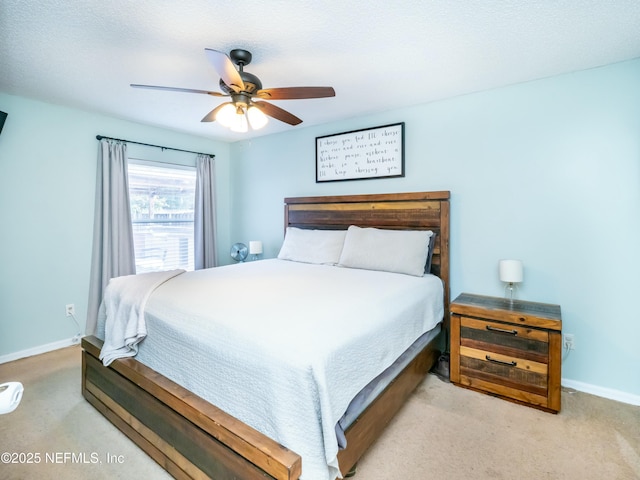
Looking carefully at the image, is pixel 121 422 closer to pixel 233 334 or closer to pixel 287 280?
pixel 233 334

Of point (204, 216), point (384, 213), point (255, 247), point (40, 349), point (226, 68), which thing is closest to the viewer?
point (226, 68)

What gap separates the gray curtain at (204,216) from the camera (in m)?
4.25

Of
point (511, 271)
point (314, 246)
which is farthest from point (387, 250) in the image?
point (511, 271)

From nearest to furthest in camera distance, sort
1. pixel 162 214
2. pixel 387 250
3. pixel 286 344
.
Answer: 1. pixel 286 344
2. pixel 387 250
3. pixel 162 214

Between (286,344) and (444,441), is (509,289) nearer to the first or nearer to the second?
(444,441)

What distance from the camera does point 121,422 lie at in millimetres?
1901

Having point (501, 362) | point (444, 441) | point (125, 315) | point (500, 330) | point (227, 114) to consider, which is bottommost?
point (444, 441)

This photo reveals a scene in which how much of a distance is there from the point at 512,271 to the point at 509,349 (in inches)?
22.9

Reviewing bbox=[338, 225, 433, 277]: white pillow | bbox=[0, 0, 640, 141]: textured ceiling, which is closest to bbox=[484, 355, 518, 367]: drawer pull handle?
bbox=[338, 225, 433, 277]: white pillow

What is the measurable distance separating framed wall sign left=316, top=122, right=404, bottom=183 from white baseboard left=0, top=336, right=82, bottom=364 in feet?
10.2

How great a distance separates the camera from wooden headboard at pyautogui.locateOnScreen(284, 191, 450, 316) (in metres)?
2.87

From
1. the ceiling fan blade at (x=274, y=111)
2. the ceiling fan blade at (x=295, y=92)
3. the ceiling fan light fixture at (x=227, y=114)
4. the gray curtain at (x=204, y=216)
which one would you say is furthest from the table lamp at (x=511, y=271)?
the gray curtain at (x=204, y=216)

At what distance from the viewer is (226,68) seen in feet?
5.50

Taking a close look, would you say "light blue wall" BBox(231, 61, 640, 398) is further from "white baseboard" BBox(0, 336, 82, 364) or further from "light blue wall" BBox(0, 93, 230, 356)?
"white baseboard" BBox(0, 336, 82, 364)
